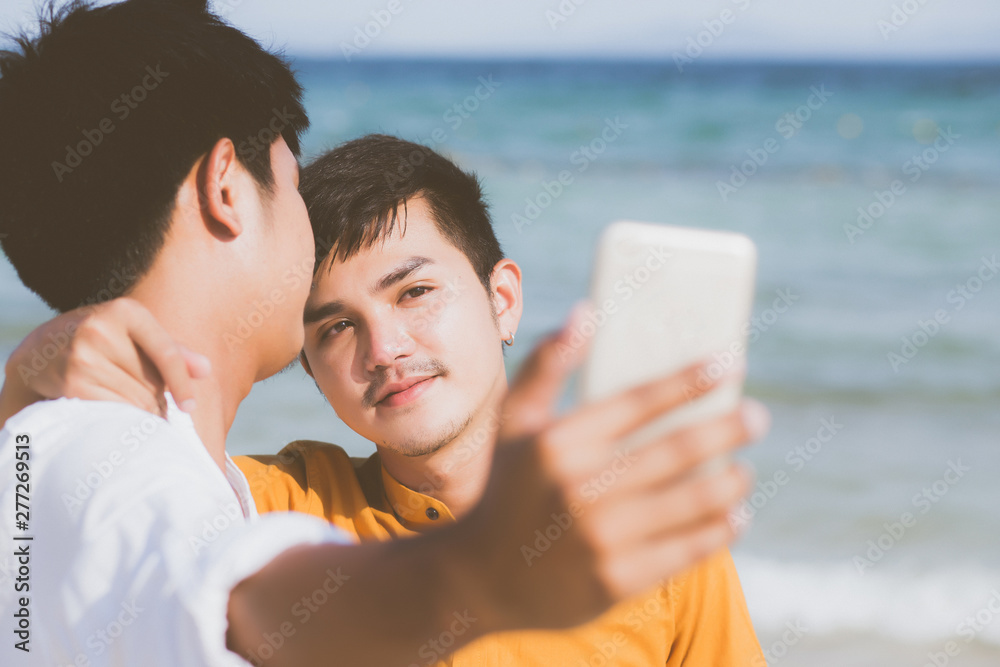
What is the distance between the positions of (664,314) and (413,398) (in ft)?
4.86

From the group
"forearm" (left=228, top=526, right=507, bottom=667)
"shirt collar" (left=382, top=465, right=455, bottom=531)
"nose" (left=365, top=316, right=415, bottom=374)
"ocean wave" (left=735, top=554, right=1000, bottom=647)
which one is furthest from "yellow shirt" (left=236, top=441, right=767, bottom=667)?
"ocean wave" (left=735, top=554, right=1000, bottom=647)

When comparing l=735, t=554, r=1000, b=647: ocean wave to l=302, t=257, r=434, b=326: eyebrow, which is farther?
l=735, t=554, r=1000, b=647: ocean wave

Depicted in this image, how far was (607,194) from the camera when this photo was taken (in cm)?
1244

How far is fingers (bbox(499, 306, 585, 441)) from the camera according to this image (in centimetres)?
80

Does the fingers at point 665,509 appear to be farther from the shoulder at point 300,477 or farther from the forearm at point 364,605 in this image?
the shoulder at point 300,477

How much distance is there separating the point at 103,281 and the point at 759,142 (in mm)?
15950

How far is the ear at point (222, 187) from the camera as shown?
1.59m

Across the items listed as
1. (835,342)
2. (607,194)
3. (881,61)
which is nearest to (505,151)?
(607,194)

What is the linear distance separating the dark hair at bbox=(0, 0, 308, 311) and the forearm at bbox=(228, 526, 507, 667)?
808 mm

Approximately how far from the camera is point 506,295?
→ 2.92 metres

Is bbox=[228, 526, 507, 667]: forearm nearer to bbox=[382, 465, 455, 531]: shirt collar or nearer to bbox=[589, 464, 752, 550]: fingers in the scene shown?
bbox=[589, 464, 752, 550]: fingers

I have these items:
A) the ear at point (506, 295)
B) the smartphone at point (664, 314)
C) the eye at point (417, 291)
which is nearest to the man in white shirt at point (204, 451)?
the smartphone at point (664, 314)

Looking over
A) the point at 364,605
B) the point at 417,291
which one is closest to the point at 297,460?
the point at 417,291

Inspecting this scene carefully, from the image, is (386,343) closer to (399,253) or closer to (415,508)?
(399,253)
